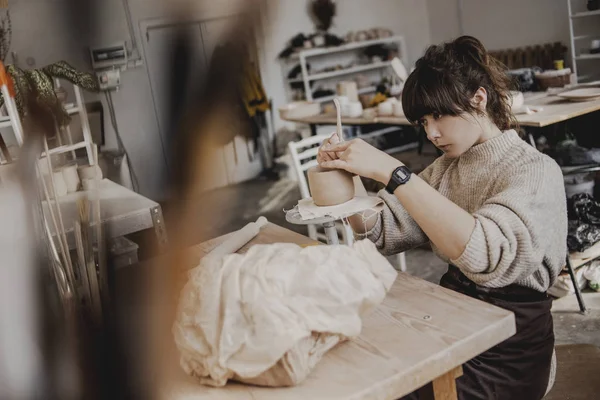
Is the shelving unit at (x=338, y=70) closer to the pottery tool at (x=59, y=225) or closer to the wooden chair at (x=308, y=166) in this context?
the wooden chair at (x=308, y=166)

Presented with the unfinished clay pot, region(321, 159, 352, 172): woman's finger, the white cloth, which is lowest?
the white cloth

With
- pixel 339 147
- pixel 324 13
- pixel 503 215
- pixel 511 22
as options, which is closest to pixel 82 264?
pixel 324 13

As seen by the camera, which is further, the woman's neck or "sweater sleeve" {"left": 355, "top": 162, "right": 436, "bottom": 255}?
"sweater sleeve" {"left": 355, "top": 162, "right": 436, "bottom": 255}

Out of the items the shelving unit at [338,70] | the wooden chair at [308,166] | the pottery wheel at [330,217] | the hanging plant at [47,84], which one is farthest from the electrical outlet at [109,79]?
the shelving unit at [338,70]

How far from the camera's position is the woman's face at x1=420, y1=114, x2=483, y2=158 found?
141 cm

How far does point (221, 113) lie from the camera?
358mm

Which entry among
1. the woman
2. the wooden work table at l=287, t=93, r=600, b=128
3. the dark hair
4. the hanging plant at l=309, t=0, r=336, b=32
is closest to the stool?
the woman

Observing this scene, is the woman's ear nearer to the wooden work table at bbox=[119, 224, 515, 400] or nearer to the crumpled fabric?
the wooden work table at bbox=[119, 224, 515, 400]

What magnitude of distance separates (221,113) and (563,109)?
3.73m

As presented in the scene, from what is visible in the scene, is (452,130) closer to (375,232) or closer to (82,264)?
(375,232)

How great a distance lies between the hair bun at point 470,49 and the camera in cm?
144

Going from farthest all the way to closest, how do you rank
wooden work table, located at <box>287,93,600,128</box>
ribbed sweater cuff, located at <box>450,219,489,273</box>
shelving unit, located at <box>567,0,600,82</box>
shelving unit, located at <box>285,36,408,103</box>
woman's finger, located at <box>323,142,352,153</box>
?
shelving unit, located at <box>285,36,408,103</box>, shelving unit, located at <box>567,0,600,82</box>, wooden work table, located at <box>287,93,600,128</box>, ribbed sweater cuff, located at <box>450,219,489,273</box>, woman's finger, located at <box>323,142,352,153</box>

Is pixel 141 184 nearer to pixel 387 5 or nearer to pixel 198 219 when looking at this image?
pixel 198 219

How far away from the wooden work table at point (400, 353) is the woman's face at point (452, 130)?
1.37 ft
